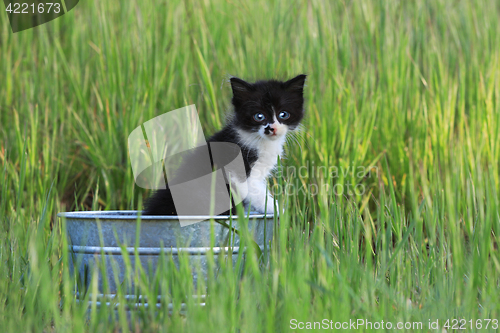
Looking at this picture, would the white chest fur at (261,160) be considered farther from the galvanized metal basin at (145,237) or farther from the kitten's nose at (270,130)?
the galvanized metal basin at (145,237)

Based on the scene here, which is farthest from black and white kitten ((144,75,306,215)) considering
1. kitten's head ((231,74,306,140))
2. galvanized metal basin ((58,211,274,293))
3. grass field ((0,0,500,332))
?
galvanized metal basin ((58,211,274,293))

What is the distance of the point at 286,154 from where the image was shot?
2.56m

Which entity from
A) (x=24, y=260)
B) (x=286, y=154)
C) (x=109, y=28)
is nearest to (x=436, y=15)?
(x=286, y=154)

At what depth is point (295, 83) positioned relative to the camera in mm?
2402

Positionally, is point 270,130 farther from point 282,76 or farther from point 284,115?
point 282,76

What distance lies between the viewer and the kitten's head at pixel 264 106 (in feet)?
7.52

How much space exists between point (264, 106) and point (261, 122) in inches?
3.2

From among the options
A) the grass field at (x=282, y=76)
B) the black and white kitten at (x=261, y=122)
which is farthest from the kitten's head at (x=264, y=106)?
the grass field at (x=282, y=76)

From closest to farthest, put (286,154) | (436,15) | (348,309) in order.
Result: 1. (348,309)
2. (286,154)
3. (436,15)

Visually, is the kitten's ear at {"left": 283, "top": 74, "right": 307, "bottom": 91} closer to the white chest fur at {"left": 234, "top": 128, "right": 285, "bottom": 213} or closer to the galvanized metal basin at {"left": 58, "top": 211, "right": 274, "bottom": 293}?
the white chest fur at {"left": 234, "top": 128, "right": 285, "bottom": 213}

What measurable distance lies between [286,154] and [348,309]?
4.52ft

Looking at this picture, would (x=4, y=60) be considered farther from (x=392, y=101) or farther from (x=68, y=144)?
(x=392, y=101)

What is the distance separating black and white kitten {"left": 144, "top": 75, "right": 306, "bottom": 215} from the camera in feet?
7.33

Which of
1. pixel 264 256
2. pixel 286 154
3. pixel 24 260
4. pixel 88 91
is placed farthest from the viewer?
pixel 88 91
